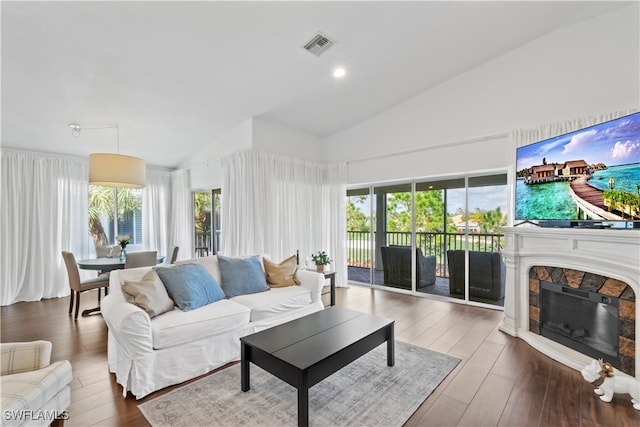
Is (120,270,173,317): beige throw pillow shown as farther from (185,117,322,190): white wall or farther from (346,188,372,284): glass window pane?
(346,188,372,284): glass window pane

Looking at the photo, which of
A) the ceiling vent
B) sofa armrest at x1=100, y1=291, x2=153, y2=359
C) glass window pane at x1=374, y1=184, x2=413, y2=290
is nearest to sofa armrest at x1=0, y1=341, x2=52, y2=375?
sofa armrest at x1=100, y1=291, x2=153, y2=359

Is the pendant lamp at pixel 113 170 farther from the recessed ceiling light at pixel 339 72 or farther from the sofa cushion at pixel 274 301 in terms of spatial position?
the recessed ceiling light at pixel 339 72

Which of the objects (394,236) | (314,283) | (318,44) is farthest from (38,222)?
(394,236)

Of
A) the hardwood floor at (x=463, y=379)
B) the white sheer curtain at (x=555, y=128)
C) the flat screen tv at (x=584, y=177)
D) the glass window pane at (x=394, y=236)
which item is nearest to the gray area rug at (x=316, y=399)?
the hardwood floor at (x=463, y=379)

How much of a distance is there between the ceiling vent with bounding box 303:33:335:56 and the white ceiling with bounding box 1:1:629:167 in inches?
3.3

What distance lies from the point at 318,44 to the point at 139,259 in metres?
3.46

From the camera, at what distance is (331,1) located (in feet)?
8.47

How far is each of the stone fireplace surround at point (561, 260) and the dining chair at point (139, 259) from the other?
451cm

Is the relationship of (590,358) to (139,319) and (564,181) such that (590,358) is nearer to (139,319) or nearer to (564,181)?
(564,181)

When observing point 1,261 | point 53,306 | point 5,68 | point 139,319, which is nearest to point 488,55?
point 139,319

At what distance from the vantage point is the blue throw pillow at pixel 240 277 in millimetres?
3205

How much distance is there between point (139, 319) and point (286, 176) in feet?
11.1

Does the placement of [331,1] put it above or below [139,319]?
above

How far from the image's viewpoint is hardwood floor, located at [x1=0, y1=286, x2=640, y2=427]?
1.94m
